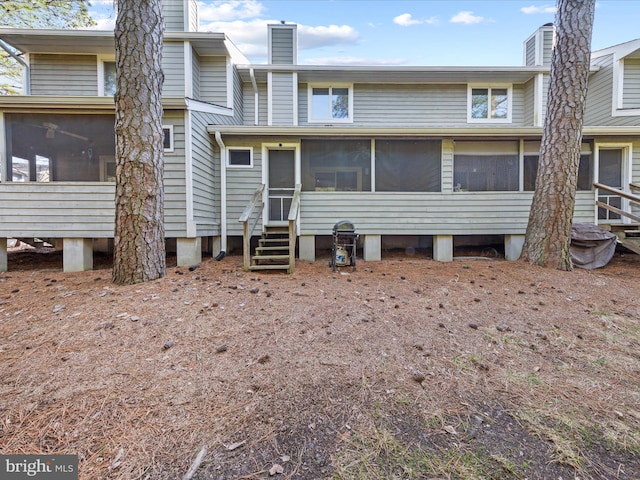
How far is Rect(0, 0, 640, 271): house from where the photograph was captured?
6273 mm

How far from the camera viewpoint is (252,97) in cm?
977

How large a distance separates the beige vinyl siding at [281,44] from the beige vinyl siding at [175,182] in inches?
175

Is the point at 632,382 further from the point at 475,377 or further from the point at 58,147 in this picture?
the point at 58,147

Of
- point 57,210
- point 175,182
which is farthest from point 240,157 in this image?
point 57,210

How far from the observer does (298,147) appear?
299 inches

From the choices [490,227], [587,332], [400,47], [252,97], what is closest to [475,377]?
[587,332]

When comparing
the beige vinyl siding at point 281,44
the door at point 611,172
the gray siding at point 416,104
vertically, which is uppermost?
the beige vinyl siding at point 281,44

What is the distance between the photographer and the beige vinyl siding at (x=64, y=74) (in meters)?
8.24

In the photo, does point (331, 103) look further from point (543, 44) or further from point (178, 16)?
point (543, 44)

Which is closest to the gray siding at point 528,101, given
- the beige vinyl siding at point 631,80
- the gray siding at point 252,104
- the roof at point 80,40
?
the beige vinyl siding at point 631,80

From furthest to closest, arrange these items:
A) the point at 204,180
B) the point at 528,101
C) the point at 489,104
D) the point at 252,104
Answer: the point at 252,104, the point at 489,104, the point at 528,101, the point at 204,180

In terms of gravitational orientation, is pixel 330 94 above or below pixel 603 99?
above

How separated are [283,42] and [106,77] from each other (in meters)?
5.11

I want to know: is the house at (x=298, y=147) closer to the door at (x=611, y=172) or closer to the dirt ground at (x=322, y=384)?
the door at (x=611, y=172)
